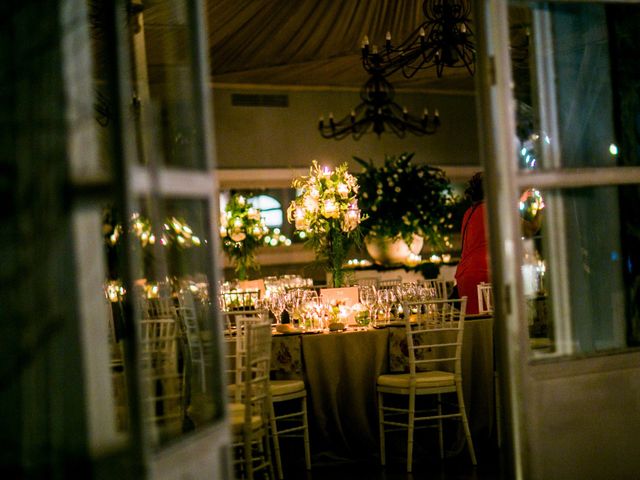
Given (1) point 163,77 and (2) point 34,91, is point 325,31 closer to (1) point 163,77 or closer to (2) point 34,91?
(1) point 163,77

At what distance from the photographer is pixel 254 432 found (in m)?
4.55

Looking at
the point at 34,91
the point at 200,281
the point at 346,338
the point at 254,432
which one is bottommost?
the point at 254,432

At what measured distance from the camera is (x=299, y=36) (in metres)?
8.88

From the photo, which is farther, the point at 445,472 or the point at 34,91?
the point at 445,472

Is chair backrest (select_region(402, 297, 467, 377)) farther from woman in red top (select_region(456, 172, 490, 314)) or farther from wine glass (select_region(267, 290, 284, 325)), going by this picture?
woman in red top (select_region(456, 172, 490, 314))

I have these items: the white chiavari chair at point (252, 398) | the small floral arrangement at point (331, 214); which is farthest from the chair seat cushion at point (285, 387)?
the small floral arrangement at point (331, 214)

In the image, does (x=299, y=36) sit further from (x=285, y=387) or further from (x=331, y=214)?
(x=285, y=387)

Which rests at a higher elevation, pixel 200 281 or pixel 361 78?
pixel 361 78

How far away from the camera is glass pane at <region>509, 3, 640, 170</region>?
368 cm

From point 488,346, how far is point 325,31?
4016mm

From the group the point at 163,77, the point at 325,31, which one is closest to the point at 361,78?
the point at 325,31

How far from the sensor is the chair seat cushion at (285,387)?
5285mm

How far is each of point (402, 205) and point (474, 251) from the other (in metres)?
1.92

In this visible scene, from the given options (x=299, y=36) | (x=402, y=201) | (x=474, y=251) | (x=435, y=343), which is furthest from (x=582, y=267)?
(x=299, y=36)
